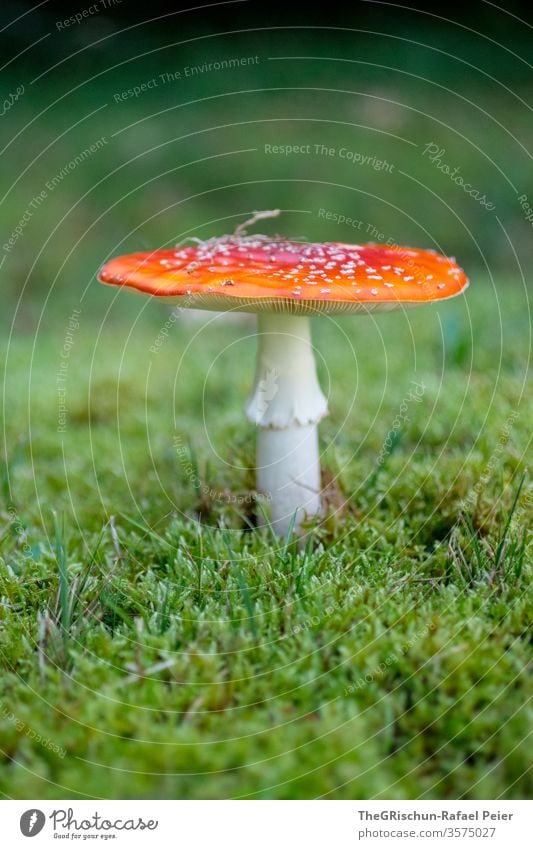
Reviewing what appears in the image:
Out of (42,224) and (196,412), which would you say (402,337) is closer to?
(196,412)

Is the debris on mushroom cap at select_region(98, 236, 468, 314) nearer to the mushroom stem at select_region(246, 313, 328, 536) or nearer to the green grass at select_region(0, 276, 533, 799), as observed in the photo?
the mushroom stem at select_region(246, 313, 328, 536)
